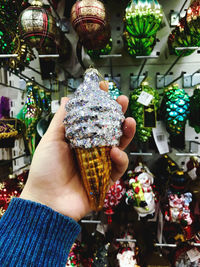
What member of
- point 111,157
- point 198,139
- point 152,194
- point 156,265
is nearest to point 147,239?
point 156,265

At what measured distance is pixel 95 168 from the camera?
0.49 metres

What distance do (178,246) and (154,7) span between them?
1114 mm

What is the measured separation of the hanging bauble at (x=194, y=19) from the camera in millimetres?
629

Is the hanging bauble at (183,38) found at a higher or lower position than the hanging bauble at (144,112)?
higher

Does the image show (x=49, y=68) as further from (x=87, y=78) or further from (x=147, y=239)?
(x=147, y=239)

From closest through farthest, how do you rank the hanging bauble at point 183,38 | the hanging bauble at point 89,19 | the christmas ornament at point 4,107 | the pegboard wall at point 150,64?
the hanging bauble at point 89,19
the hanging bauble at point 183,38
the pegboard wall at point 150,64
the christmas ornament at point 4,107

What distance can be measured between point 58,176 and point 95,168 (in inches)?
6.0

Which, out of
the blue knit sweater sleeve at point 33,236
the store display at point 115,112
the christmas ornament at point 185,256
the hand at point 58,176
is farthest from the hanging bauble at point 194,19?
the christmas ornament at point 185,256

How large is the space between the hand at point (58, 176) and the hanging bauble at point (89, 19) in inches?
11.3

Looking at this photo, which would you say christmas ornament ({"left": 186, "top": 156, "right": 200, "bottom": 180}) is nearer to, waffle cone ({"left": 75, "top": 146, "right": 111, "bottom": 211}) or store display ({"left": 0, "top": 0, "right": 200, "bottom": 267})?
store display ({"left": 0, "top": 0, "right": 200, "bottom": 267})

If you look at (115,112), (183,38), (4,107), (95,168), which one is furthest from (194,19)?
(4,107)

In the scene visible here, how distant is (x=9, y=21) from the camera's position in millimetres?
809

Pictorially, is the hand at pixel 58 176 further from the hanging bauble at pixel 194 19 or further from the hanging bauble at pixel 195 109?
the hanging bauble at pixel 194 19

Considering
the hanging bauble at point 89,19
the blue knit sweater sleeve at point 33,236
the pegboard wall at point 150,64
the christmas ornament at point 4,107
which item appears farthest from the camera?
the christmas ornament at point 4,107
